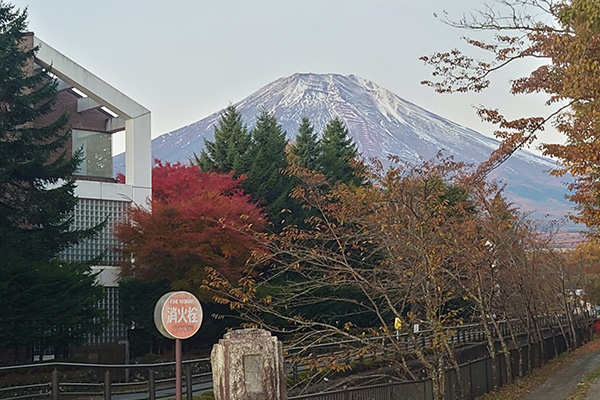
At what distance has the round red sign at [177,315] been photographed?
25.8ft

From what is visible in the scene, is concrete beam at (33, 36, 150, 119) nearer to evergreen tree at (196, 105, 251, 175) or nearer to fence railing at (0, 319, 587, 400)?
fence railing at (0, 319, 587, 400)

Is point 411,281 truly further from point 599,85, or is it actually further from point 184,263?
point 184,263

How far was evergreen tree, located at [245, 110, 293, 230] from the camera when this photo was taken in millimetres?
41562

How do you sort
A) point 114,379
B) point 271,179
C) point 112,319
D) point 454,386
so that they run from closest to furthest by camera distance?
point 454,386
point 114,379
point 112,319
point 271,179

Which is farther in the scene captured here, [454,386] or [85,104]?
[85,104]

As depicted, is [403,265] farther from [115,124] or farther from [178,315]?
[115,124]

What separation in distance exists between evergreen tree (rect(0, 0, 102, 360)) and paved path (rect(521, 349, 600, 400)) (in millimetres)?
13864

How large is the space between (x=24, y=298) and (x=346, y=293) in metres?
19.1

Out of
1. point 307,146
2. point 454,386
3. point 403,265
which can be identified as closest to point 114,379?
point 454,386

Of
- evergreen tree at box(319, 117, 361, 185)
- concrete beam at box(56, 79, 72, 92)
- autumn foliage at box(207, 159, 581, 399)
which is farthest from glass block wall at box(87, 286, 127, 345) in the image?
evergreen tree at box(319, 117, 361, 185)

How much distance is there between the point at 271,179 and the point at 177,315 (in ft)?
114

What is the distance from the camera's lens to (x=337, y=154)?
52.0m

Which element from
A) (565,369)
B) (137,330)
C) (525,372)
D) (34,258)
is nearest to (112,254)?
(137,330)

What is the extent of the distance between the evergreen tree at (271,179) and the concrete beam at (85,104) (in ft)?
32.4
